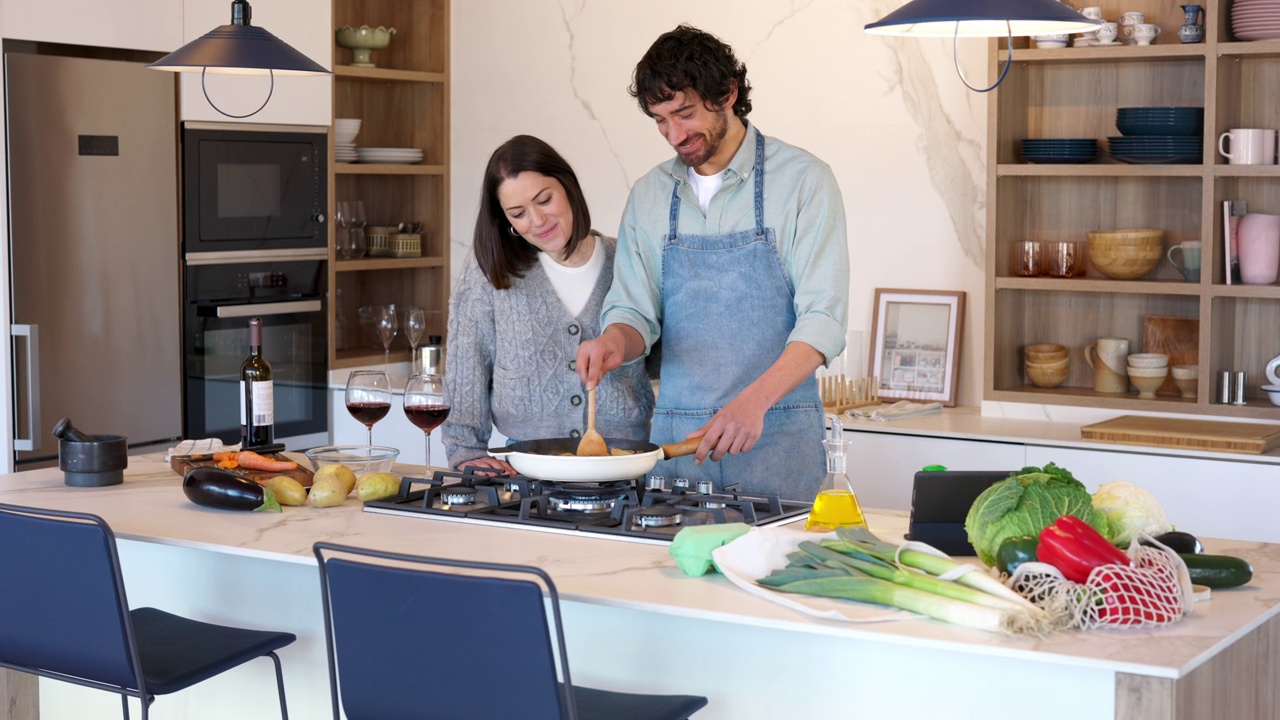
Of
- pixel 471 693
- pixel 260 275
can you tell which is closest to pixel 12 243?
pixel 260 275

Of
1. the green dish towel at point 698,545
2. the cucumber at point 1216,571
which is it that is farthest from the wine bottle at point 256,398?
the cucumber at point 1216,571

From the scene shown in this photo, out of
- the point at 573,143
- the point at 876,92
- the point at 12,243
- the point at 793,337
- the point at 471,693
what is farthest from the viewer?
the point at 573,143

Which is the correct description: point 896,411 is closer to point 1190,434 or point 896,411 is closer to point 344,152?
point 1190,434

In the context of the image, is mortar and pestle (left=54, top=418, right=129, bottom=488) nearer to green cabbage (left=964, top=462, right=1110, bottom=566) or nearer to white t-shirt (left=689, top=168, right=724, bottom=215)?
white t-shirt (left=689, top=168, right=724, bottom=215)

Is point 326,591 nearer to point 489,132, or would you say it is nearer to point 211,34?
point 211,34

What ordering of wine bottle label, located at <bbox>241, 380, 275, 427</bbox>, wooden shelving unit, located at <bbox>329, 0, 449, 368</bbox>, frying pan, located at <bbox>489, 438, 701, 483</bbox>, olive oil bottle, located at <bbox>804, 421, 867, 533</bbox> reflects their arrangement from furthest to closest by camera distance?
wooden shelving unit, located at <bbox>329, 0, 449, 368</bbox>, wine bottle label, located at <bbox>241, 380, 275, 427</bbox>, frying pan, located at <bbox>489, 438, 701, 483</bbox>, olive oil bottle, located at <bbox>804, 421, 867, 533</bbox>

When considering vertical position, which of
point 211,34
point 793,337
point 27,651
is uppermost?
point 211,34

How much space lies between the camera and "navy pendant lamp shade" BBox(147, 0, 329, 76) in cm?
267

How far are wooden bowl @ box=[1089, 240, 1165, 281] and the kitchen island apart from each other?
6.39ft

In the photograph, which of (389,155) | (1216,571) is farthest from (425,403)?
(389,155)

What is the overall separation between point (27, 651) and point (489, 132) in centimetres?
332

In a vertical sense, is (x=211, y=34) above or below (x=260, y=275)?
above

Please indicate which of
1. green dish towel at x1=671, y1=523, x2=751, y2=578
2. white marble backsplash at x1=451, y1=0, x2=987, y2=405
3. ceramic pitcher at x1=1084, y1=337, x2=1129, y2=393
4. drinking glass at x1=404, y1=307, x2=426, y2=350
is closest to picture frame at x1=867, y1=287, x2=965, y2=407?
white marble backsplash at x1=451, y1=0, x2=987, y2=405

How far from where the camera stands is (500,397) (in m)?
2.90
